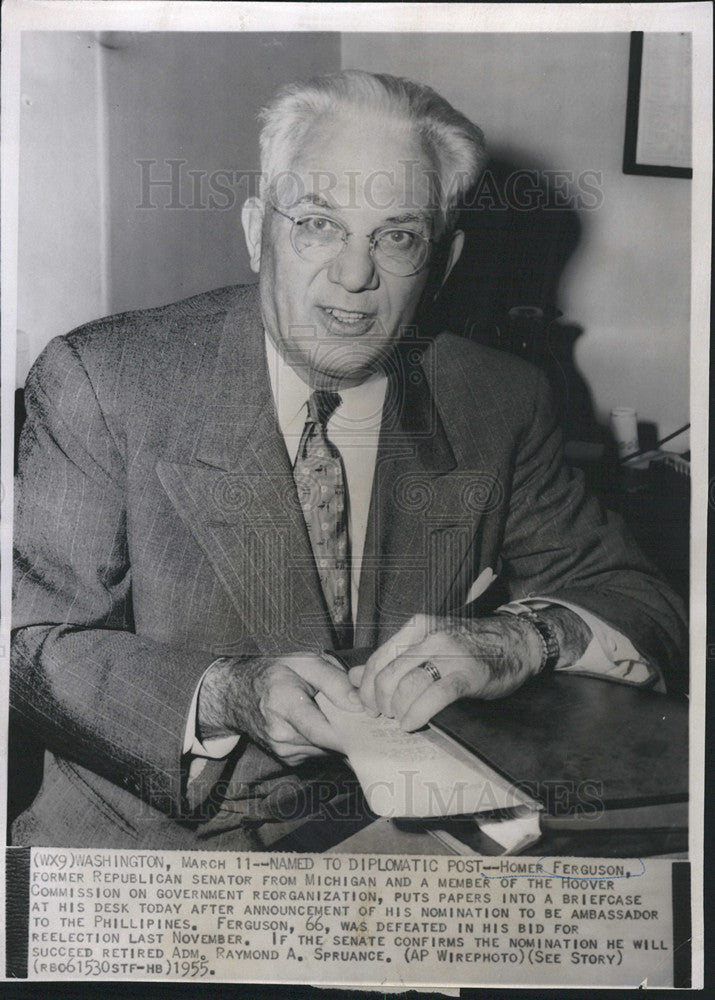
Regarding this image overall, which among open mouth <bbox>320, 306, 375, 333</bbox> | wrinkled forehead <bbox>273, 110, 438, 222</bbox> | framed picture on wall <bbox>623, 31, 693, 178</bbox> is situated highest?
framed picture on wall <bbox>623, 31, 693, 178</bbox>

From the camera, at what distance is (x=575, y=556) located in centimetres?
133

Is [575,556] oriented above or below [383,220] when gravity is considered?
below

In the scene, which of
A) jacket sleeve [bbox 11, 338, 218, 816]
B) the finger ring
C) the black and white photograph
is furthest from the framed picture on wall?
jacket sleeve [bbox 11, 338, 218, 816]

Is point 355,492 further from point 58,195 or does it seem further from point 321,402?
point 58,195

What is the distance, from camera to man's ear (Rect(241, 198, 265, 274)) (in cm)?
130

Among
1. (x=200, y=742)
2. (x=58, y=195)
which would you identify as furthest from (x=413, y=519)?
(x=58, y=195)

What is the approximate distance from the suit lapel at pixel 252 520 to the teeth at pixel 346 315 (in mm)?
145

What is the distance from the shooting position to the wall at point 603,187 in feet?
4.35

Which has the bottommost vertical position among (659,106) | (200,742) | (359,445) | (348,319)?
(200,742)

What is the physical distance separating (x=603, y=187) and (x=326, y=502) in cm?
60

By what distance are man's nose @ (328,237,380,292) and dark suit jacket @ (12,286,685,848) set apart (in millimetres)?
111

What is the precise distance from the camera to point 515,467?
1327 mm

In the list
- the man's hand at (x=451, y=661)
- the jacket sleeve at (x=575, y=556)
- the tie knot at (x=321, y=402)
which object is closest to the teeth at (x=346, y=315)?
the tie knot at (x=321, y=402)

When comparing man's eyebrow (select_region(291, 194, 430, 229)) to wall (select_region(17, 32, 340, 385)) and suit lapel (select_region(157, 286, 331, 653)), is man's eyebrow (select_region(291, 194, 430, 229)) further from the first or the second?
suit lapel (select_region(157, 286, 331, 653))
